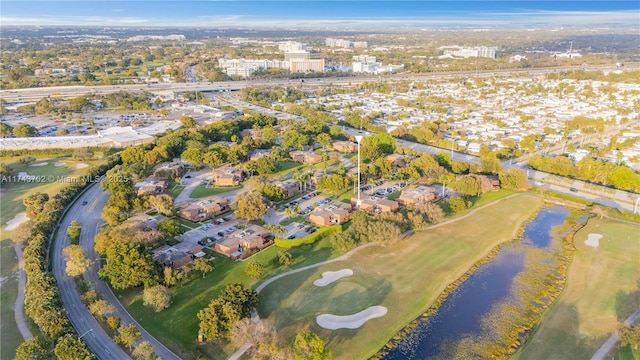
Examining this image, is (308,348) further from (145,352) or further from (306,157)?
(306,157)

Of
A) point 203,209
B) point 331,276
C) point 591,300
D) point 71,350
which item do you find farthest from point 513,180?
point 71,350

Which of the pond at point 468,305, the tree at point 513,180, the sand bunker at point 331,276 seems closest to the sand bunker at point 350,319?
the pond at point 468,305

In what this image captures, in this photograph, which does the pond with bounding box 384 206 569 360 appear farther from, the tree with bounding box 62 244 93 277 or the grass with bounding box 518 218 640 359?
the tree with bounding box 62 244 93 277

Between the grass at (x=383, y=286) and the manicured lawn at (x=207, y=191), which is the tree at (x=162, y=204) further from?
the grass at (x=383, y=286)

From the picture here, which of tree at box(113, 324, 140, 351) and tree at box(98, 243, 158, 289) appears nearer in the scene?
tree at box(113, 324, 140, 351)

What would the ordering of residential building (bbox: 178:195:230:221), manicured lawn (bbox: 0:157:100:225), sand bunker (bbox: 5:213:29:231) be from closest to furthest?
sand bunker (bbox: 5:213:29:231) → residential building (bbox: 178:195:230:221) → manicured lawn (bbox: 0:157:100:225)

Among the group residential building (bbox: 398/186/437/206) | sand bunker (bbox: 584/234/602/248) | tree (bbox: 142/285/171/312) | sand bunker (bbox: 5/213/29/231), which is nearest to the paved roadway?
sand bunker (bbox: 5/213/29/231)

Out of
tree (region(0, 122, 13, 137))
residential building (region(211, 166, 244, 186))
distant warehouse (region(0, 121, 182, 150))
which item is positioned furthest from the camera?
tree (region(0, 122, 13, 137))
